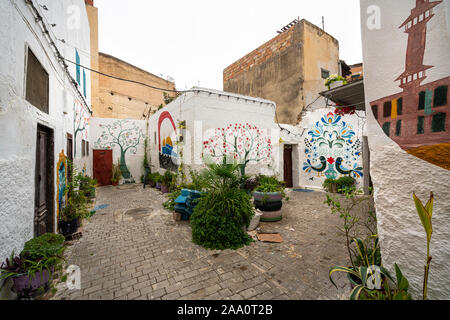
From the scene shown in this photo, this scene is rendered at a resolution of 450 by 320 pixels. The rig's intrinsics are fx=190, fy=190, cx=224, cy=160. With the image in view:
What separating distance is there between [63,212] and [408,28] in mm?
6440

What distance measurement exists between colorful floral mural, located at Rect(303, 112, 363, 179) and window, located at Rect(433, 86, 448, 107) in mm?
7349

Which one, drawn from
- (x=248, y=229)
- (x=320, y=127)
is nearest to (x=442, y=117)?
(x=248, y=229)

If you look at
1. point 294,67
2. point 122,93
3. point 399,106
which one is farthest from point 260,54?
point 399,106

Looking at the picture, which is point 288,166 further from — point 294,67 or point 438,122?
point 438,122

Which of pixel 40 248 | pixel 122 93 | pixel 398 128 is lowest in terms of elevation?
pixel 40 248

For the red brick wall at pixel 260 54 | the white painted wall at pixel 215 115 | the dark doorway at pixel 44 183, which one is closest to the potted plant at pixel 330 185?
the white painted wall at pixel 215 115

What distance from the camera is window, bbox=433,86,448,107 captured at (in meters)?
1.59

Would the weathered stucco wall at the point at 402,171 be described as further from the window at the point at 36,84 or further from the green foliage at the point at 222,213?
the window at the point at 36,84

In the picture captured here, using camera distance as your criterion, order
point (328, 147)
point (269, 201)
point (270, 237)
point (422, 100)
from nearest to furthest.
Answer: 1. point (422, 100)
2. point (270, 237)
3. point (269, 201)
4. point (328, 147)

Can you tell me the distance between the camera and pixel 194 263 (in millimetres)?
3195

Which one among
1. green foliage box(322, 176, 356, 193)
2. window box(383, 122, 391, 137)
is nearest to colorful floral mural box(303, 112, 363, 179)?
green foliage box(322, 176, 356, 193)

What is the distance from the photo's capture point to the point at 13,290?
229 cm

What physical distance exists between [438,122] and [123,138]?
12498mm
